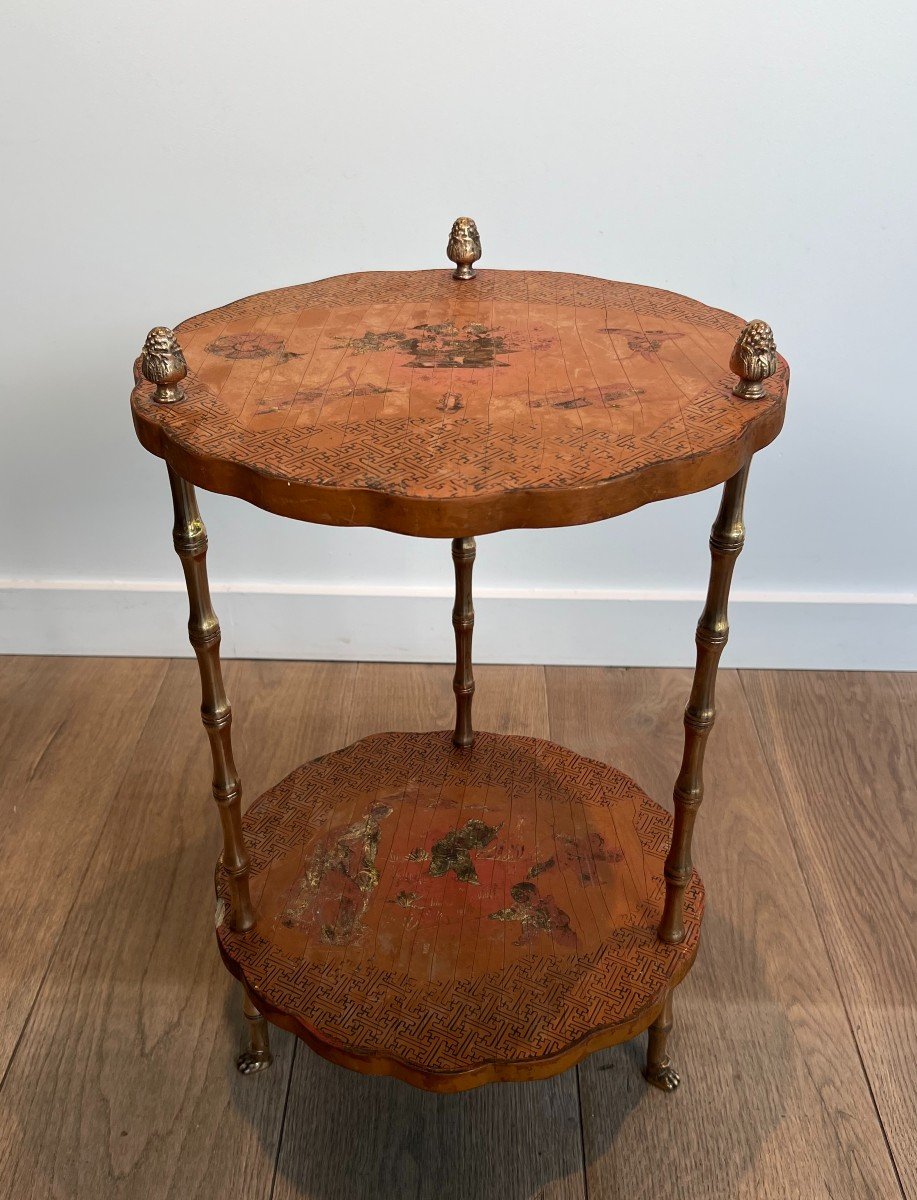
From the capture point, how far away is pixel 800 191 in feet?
6.54

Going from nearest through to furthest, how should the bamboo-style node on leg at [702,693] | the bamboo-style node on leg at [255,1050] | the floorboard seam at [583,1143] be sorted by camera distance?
the bamboo-style node on leg at [702,693]
the floorboard seam at [583,1143]
the bamboo-style node on leg at [255,1050]

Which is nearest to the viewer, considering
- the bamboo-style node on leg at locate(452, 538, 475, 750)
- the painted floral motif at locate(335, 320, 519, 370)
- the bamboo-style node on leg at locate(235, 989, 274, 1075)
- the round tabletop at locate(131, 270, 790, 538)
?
the round tabletop at locate(131, 270, 790, 538)

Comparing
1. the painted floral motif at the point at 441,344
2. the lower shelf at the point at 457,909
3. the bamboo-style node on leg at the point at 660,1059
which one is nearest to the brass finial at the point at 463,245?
the painted floral motif at the point at 441,344

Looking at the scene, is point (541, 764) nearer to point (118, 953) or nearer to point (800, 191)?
point (118, 953)

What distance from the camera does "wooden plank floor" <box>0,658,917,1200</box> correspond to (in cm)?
150

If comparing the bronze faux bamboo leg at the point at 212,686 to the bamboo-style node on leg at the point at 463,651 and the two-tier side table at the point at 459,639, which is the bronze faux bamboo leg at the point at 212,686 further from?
the bamboo-style node on leg at the point at 463,651

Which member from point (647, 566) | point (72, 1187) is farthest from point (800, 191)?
point (72, 1187)

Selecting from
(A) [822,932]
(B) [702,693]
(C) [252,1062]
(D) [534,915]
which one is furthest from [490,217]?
(C) [252,1062]

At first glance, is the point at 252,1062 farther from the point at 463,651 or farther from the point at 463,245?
the point at 463,245

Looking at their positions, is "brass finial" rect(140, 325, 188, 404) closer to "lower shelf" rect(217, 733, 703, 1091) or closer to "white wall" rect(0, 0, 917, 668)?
"lower shelf" rect(217, 733, 703, 1091)

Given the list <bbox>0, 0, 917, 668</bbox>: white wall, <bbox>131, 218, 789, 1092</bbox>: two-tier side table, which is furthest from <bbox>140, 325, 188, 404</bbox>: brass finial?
<bbox>0, 0, 917, 668</bbox>: white wall

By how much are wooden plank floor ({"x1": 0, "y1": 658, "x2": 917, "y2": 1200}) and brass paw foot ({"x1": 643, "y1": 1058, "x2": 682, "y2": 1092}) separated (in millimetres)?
15

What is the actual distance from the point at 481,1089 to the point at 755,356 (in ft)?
3.51

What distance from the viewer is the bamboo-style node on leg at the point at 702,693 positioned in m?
1.23
